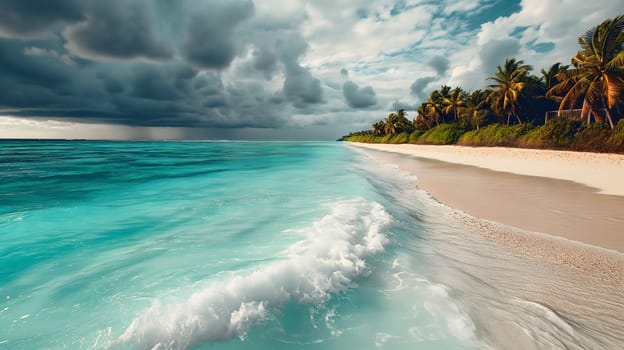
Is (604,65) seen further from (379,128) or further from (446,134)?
(379,128)

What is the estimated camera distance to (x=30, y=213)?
919 cm

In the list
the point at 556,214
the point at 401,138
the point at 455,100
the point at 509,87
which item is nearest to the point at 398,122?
the point at 401,138

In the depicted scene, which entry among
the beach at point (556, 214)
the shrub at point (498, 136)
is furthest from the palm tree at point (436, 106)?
the beach at point (556, 214)

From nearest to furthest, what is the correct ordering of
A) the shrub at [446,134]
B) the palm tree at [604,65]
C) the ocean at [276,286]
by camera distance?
the ocean at [276,286] → the palm tree at [604,65] → the shrub at [446,134]

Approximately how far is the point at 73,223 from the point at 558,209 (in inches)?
556

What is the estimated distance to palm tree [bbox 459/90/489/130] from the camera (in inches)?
1686

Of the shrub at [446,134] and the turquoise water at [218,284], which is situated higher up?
the shrub at [446,134]

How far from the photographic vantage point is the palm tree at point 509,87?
35.8 m

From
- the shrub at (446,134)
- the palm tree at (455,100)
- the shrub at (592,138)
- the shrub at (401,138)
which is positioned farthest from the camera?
the shrub at (401,138)

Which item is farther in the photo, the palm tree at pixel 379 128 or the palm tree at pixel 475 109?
the palm tree at pixel 379 128

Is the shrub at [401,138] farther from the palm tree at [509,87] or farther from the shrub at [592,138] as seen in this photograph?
the shrub at [592,138]

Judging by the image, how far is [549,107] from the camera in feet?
124

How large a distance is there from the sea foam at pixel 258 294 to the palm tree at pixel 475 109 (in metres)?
46.7

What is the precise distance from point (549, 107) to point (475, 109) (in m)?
9.26
